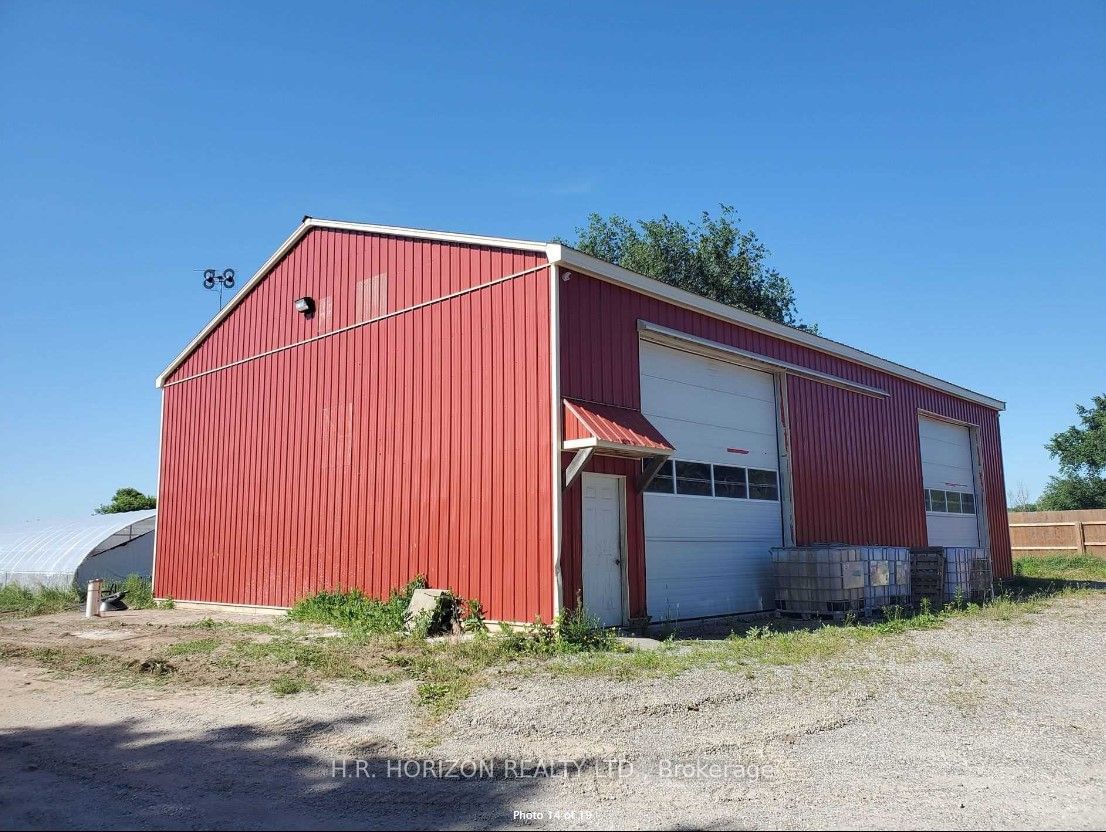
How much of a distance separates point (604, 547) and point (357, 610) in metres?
4.50

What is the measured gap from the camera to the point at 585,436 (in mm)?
10945

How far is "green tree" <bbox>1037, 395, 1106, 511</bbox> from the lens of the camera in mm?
44844

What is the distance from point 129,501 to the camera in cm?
4788

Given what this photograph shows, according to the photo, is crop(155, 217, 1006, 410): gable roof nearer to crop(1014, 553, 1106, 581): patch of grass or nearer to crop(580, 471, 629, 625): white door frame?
crop(580, 471, 629, 625): white door frame

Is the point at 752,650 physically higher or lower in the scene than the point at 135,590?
lower

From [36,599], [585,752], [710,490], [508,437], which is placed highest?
[508,437]

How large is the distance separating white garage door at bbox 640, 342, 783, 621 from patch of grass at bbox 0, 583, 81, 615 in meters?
14.5

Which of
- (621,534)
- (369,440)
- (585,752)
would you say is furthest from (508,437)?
(585,752)

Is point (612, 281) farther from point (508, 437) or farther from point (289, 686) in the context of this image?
point (289, 686)

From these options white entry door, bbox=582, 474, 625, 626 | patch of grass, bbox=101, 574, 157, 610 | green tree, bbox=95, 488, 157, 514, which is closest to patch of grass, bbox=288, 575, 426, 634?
white entry door, bbox=582, 474, 625, 626

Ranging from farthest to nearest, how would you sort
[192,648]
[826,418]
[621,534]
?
[826,418] < [621,534] < [192,648]

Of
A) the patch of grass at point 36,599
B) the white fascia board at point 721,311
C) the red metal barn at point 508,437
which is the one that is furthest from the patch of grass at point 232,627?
Result: the white fascia board at point 721,311

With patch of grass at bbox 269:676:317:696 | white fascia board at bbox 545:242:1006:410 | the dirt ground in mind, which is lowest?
the dirt ground

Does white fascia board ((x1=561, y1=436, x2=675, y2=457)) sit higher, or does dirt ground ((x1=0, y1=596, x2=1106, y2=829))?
white fascia board ((x1=561, y1=436, x2=675, y2=457))
